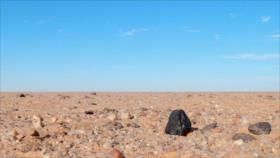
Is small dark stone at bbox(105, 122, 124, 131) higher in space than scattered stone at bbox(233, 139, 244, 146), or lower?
higher

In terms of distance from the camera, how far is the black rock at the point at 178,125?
1004 cm

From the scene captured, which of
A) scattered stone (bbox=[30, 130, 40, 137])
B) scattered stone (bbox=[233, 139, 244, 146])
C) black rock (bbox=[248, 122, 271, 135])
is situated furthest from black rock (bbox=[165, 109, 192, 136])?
scattered stone (bbox=[30, 130, 40, 137])

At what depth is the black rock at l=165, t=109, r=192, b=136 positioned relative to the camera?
32.9ft

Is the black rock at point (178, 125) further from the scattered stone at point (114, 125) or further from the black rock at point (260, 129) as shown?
the black rock at point (260, 129)

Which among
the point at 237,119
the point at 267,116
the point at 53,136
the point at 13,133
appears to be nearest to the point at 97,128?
the point at 53,136

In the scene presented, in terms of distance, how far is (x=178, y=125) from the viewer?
10086mm

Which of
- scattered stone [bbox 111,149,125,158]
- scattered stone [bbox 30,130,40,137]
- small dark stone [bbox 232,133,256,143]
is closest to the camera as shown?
scattered stone [bbox 111,149,125,158]

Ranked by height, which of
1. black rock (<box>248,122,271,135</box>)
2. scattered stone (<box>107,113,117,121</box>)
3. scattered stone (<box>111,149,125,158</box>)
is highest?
scattered stone (<box>107,113,117,121</box>)

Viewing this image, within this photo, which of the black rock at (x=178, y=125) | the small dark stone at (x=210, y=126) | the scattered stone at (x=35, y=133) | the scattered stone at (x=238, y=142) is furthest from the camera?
the small dark stone at (x=210, y=126)

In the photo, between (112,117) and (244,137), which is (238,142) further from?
(112,117)

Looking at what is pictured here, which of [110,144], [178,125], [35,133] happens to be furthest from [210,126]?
[35,133]

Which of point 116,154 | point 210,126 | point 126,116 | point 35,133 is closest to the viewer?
point 116,154

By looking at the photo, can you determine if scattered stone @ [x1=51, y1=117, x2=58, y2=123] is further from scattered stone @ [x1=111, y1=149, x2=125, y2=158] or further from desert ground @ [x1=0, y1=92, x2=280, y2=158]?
scattered stone @ [x1=111, y1=149, x2=125, y2=158]

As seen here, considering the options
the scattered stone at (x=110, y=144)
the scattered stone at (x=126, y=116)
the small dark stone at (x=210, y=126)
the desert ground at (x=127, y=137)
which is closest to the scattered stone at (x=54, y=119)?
the desert ground at (x=127, y=137)
